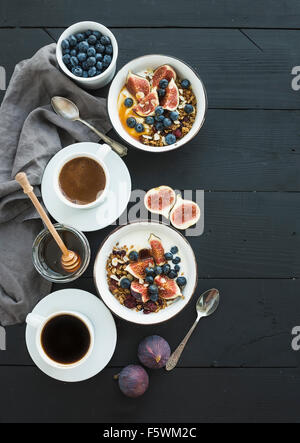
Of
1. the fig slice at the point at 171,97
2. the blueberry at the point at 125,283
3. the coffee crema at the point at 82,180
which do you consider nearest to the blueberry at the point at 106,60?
the fig slice at the point at 171,97

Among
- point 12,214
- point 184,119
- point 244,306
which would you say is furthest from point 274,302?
point 12,214

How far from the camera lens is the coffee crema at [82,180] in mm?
1589

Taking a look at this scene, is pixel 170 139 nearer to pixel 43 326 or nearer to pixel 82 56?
pixel 82 56

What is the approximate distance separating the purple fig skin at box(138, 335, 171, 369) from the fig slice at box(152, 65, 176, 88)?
0.87m

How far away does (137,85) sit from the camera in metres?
1.61

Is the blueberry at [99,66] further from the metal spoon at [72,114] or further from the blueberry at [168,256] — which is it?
the blueberry at [168,256]

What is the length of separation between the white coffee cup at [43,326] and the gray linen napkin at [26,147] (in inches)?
4.6

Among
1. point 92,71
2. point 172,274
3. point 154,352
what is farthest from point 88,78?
point 154,352

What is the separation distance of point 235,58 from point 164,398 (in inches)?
49.1

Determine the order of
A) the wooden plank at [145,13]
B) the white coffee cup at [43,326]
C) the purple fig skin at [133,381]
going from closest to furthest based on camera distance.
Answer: the white coffee cup at [43,326] < the purple fig skin at [133,381] < the wooden plank at [145,13]

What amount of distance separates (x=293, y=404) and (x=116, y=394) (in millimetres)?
638

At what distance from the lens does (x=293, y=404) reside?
1.71 meters
